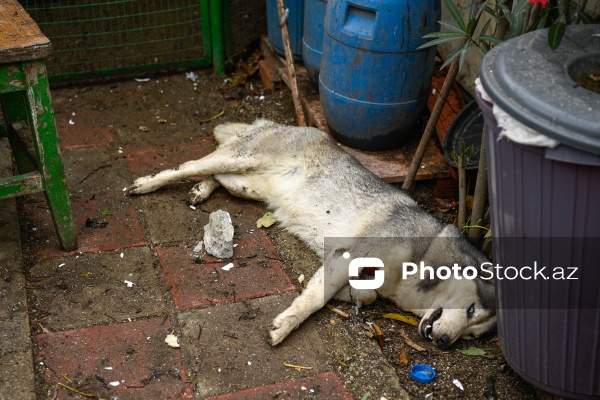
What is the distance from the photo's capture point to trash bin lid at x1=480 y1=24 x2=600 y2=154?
2.24 metres

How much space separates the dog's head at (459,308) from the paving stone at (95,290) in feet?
4.45

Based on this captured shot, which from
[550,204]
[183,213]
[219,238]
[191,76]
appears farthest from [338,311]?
[191,76]

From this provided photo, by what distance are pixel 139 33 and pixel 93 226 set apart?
270cm

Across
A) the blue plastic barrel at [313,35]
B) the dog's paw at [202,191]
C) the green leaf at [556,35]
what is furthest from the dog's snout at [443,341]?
the blue plastic barrel at [313,35]

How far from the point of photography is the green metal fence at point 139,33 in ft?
19.6

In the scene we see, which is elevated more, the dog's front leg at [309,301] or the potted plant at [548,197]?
the potted plant at [548,197]

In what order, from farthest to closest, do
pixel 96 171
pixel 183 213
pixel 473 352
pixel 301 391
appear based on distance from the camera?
pixel 96 171, pixel 183 213, pixel 473 352, pixel 301 391

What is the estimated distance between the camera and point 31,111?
345 cm

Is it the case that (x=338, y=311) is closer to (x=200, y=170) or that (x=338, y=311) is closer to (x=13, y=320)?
(x=200, y=170)

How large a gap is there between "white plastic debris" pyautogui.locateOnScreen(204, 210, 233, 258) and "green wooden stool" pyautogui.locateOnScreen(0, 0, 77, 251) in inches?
29.1

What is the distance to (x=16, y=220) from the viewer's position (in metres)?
4.13

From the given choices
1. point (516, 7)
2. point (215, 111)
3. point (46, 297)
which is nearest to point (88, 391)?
point (46, 297)

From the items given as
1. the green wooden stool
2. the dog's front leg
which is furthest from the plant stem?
the green wooden stool

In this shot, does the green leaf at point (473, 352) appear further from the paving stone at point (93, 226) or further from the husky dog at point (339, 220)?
the paving stone at point (93, 226)
